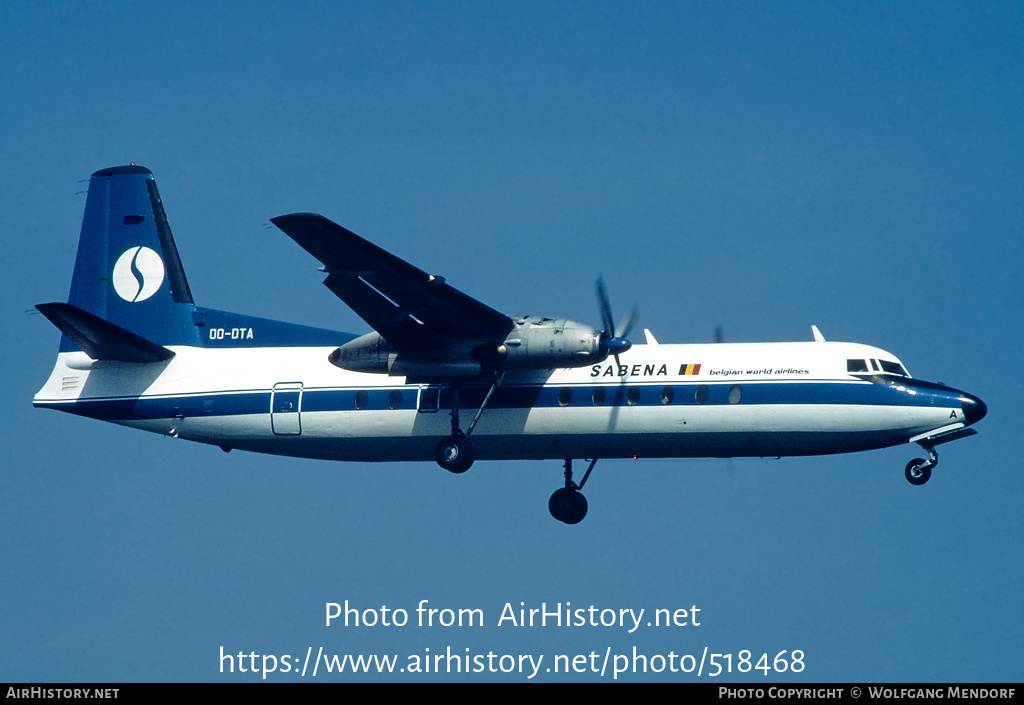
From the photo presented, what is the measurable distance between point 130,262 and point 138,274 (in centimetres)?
36

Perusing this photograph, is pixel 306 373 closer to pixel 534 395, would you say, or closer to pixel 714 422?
pixel 534 395

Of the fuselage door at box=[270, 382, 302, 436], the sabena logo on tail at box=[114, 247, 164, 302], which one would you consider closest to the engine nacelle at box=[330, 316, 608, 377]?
the fuselage door at box=[270, 382, 302, 436]

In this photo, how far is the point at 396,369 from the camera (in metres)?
25.5

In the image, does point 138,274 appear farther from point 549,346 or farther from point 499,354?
point 549,346

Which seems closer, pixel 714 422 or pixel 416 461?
pixel 714 422

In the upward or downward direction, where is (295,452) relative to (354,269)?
downward

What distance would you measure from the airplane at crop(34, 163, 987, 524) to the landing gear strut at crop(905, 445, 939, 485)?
25mm

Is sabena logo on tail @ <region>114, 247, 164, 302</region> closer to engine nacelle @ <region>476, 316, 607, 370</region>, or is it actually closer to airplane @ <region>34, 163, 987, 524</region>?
airplane @ <region>34, 163, 987, 524</region>

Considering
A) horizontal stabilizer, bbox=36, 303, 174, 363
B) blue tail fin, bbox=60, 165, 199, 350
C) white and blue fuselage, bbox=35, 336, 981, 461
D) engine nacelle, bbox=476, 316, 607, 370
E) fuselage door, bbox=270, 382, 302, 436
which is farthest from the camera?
blue tail fin, bbox=60, 165, 199, 350

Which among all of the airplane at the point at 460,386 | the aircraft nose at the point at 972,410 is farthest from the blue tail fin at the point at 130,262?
the aircraft nose at the point at 972,410

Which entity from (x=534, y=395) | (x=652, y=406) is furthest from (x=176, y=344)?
(x=652, y=406)

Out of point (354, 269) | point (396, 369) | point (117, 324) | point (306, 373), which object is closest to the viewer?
point (354, 269)

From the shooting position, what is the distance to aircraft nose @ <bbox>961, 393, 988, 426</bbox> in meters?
24.6

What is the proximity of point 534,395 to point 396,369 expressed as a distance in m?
2.62
